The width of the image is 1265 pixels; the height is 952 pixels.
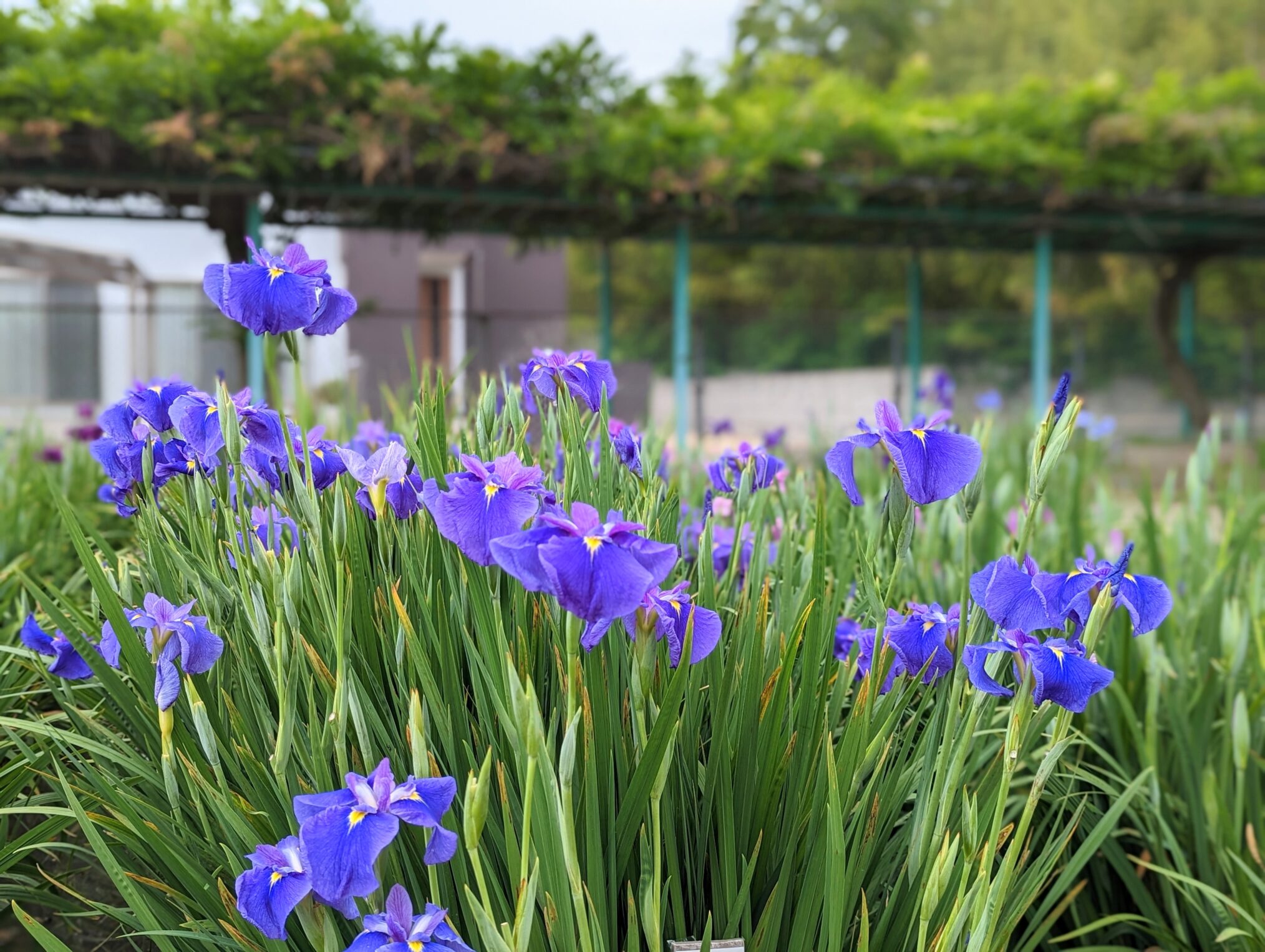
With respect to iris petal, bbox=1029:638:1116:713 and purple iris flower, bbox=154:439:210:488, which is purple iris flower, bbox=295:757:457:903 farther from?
purple iris flower, bbox=154:439:210:488

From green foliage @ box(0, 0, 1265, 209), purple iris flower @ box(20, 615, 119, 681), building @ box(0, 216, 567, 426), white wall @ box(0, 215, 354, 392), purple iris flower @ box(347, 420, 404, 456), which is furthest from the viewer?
white wall @ box(0, 215, 354, 392)

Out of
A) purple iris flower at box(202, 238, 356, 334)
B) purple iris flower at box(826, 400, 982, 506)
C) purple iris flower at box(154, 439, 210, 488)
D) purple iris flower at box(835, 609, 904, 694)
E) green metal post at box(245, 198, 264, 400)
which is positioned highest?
green metal post at box(245, 198, 264, 400)

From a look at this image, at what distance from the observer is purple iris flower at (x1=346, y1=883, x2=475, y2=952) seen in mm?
782

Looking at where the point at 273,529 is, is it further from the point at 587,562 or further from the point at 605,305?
the point at 605,305

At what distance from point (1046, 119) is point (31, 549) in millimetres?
8974

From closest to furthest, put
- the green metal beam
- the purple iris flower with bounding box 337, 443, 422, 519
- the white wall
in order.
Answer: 1. the purple iris flower with bounding box 337, 443, 422, 519
2. the green metal beam
3. the white wall

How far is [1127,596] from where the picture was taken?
0.98m

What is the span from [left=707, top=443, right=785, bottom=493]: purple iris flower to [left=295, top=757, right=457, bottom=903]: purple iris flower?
2.15 feet

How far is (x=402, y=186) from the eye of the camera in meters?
8.22

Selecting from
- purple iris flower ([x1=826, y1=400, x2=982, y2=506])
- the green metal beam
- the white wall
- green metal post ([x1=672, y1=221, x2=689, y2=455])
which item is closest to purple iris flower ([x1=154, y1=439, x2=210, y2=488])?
Result: purple iris flower ([x1=826, y1=400, x2=982, y2=506])

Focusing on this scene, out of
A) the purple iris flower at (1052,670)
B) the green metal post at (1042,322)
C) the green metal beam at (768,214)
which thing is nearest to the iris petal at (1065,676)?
the purple iris flower at (1052,670)

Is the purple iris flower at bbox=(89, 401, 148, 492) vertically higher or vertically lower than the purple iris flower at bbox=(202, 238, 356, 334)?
lower

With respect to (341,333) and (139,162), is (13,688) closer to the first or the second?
(139,162)

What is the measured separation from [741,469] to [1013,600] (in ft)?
1.85
